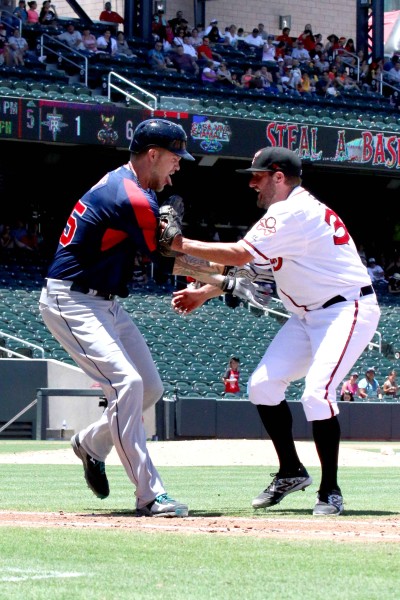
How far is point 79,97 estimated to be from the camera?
24.3 metres

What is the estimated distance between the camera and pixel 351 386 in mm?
20906

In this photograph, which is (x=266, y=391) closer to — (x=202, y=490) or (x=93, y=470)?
(x=93, y=470)

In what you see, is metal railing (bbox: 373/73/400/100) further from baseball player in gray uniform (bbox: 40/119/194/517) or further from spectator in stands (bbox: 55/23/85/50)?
baseball player in gray uniform (bbox: 40/119/194/517)

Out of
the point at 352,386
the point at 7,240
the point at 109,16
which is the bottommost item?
the point at 352,386

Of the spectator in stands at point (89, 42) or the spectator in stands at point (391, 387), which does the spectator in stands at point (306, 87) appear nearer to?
the spectator in stands at point (89, 42)

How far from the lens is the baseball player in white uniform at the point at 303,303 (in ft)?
19.9

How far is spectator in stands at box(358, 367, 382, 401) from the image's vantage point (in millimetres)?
21203

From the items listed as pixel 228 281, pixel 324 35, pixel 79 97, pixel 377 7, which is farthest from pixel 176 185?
pixel 228 281

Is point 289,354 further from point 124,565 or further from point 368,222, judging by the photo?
point 368,222

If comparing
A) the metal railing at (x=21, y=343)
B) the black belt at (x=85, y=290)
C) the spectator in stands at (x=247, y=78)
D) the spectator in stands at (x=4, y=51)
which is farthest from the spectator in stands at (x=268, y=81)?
the black belt at (x=85, y=290)

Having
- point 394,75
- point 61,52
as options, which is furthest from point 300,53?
point 61,52

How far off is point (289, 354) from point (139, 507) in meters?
1.23

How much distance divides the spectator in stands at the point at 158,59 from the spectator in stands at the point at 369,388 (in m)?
10.2

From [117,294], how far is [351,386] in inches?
603
